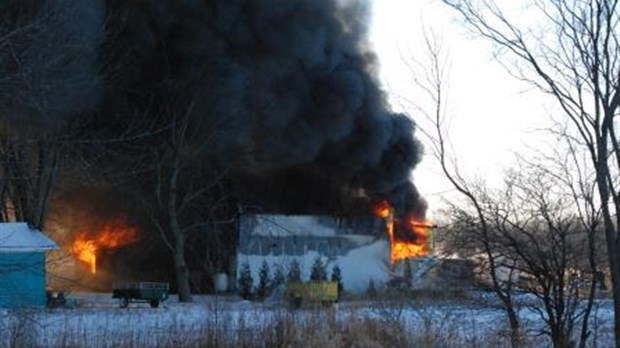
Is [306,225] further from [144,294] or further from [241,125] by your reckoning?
[144,294]

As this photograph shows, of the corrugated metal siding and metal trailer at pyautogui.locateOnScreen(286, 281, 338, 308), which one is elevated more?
the corrugated metal siding

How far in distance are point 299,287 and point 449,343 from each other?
908 inches

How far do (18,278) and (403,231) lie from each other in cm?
3049

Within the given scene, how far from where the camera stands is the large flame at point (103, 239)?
4478 cm

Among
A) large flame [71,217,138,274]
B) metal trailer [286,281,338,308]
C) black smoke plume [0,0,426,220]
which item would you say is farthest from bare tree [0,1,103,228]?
large flame [71,217,138,274]

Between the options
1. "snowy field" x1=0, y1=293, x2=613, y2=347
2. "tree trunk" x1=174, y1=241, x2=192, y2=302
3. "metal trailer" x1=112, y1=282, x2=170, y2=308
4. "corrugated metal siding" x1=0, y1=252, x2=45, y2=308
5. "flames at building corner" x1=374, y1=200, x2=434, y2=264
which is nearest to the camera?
"corrugated metal siding" x1=0, y1=252, x2=45, y2=308

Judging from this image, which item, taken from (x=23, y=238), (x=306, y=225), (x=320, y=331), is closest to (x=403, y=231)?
(x=306, y=225)

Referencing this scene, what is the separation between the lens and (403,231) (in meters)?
50.4

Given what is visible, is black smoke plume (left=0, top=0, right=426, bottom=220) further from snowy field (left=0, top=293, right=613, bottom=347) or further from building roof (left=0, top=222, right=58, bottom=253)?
snowy field (left=0, top=293, right=613, bottom=347)

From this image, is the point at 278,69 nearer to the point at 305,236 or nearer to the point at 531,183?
the point at 305,236

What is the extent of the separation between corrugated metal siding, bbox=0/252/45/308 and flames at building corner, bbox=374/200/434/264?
23.1m

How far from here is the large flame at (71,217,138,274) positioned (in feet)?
147

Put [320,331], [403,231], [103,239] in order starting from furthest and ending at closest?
1. [403,231]
2. [103,239]
3. [320,331]

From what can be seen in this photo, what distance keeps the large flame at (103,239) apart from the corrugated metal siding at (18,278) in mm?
14546
